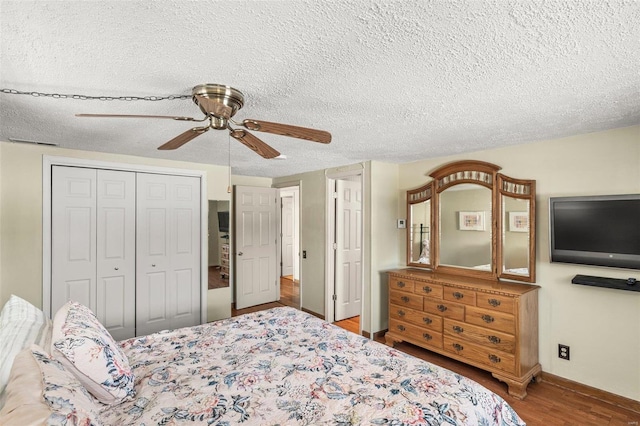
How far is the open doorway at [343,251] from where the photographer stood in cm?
448

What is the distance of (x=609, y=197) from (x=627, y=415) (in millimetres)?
1656

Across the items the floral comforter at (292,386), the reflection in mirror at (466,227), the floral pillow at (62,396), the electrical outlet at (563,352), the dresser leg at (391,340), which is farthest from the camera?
the dresser leg at (391,340)

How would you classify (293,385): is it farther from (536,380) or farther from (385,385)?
(536,380)

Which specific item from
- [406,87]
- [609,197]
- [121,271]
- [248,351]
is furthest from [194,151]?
[609,197]

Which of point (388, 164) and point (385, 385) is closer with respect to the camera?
point (385, 385)

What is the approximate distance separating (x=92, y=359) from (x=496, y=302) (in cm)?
296

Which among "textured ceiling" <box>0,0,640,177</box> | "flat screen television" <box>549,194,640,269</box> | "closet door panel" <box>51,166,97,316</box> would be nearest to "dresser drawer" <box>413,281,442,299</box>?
"flat screen television" <box>549,194,640,269</box>

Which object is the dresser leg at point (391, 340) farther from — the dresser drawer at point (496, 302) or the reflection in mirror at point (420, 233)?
the dresser drawer at point (496, 302)

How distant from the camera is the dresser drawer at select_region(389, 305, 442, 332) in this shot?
3232 millimetres

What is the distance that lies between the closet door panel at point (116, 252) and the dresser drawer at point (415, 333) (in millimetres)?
3029

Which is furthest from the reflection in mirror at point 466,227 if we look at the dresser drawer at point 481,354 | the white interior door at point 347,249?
the white interior door at point 347,249

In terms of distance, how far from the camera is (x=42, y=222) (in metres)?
3.09

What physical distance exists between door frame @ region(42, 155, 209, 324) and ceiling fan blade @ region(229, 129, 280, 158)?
233 centimetres

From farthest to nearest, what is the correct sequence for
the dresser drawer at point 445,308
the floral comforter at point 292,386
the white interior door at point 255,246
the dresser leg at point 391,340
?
the white interior door at point 255,246 < the dresser leg at point 391,340 < the dresser drawer at point 445,308 < the floral comforter at point 292,386
